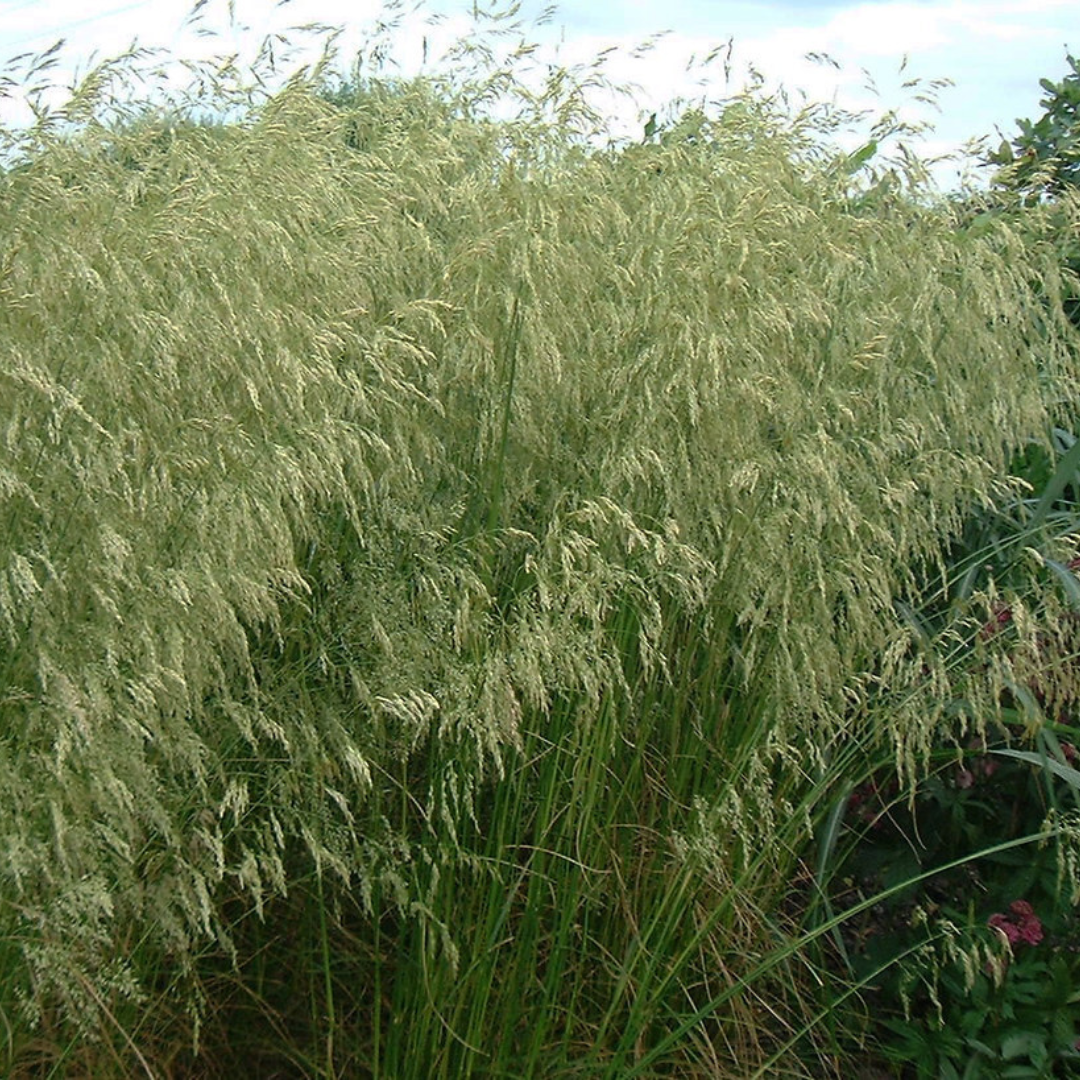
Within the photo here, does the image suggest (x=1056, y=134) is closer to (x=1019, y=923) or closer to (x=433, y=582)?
(x=1019, y=923)

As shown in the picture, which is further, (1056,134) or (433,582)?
(1056,134)

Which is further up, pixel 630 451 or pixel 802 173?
pixel 802 173

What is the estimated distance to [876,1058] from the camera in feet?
10.8

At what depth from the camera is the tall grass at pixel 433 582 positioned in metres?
2.21

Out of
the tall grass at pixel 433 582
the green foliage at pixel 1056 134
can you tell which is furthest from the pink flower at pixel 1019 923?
the green foliage at pixel 1056 134

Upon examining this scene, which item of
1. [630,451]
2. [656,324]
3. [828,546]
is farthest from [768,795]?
[656,324]

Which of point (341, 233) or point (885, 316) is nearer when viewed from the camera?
point (341, 233)

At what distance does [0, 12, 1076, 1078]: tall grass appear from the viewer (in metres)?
2.21

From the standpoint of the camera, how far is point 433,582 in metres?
2.42

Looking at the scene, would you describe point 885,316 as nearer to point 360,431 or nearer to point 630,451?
point 630,451

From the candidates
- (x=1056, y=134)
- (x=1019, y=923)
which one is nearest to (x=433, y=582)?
(x=1019, y=923)

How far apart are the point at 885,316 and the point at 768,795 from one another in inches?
43.8

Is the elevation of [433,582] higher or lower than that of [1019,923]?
higher

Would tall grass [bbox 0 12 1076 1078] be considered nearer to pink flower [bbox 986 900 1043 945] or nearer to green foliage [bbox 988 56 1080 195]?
pink flower [bbox 986 900 1043 945]
